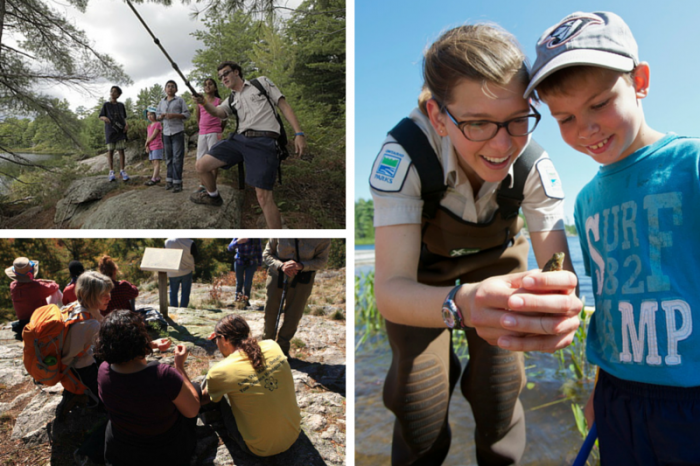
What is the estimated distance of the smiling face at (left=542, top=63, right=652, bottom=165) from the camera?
1.03m

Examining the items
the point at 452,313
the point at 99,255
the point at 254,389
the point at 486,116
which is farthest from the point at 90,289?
the point at 486,116

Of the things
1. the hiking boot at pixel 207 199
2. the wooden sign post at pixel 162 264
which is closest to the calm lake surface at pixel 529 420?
the wooden sign post at pixel 162 264

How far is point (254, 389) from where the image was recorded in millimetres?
2488

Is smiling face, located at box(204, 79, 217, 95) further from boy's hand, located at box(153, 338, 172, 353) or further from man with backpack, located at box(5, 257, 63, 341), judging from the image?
boy's hand, located at box(153, 338, 172, 353)

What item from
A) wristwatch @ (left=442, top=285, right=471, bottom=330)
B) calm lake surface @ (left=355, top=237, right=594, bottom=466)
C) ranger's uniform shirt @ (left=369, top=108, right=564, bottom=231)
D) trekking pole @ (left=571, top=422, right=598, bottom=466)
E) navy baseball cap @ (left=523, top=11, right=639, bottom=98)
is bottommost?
calm lake surface @ (left=355, top=237, right=594, bottom=466)

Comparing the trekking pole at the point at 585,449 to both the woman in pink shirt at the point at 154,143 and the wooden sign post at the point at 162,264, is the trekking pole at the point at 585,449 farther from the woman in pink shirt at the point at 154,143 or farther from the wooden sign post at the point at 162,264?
the woman in pink shirt at the point at 154,143

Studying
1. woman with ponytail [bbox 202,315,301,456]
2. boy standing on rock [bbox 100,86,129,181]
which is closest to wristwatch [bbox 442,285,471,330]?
woman with ponytail [bbox 202,315,301,456]

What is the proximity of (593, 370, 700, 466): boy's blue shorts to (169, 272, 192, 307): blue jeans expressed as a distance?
3.18 m

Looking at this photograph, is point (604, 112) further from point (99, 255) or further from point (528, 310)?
point (99, 255)

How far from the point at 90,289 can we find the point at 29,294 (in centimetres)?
120

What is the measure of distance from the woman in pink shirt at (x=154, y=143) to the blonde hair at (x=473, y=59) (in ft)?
13.1

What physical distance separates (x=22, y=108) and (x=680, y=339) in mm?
6423

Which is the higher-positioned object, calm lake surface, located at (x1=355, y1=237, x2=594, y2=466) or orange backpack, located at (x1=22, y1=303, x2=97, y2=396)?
orange backpack, located at (x1=22, y1=303, x2=97, y2=396)

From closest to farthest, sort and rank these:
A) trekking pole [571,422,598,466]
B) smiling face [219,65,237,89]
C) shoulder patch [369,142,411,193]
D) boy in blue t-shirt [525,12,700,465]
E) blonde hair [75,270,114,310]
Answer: boy in blue t-shirt [525,12,700,465] → trekking pole [571,422,598,466] → shoulder patch [369,142,411,193] → blonde hair [75,270,114,310] → smiling face [219,65,237,89]
